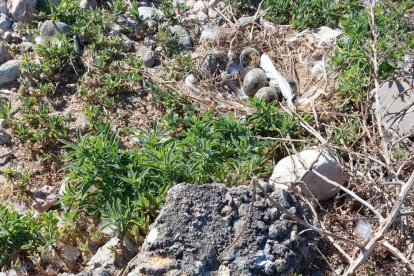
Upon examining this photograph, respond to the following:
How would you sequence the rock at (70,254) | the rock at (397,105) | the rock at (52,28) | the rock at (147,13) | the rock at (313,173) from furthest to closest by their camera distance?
the rock at (147,13) < the rock at (52,28) < the rock at (397,105) < the rock at (313,173) < the rock at (70,254)

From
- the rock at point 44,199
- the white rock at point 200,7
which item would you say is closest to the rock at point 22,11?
the white rock at point 200,7

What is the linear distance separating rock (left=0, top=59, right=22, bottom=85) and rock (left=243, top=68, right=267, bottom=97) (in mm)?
1503

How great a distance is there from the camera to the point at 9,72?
14.0 feet

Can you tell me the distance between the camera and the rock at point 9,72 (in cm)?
425

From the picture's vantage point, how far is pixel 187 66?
4.41 meters

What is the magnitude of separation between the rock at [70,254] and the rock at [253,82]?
1641 mm

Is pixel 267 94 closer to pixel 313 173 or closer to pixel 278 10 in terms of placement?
pixel 313 173

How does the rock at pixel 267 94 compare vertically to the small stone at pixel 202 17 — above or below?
below

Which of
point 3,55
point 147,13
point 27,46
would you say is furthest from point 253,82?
point 3,55

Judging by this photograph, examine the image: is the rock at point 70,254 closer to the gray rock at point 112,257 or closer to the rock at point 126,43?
the gray rock at point 112,257

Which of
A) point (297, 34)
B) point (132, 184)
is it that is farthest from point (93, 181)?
point (297, 34)

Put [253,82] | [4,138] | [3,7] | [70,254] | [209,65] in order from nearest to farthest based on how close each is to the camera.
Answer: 1. [70,254]
2. [4,138]
3. [253,82]
4. [209,65]
5. [3,7]

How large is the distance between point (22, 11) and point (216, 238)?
262 cm

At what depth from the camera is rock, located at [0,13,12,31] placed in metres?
4.61
